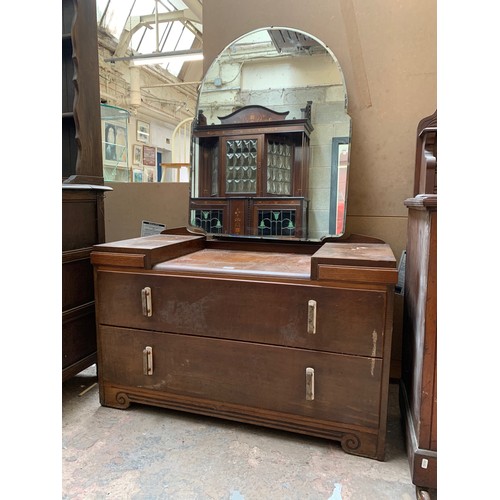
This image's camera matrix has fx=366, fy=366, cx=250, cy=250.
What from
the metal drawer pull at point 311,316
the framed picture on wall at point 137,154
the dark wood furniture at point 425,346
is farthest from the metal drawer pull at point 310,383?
the framed picture on wall at point 137,154

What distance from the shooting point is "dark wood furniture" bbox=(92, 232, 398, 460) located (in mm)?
1180

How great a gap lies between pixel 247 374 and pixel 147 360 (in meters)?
0.40

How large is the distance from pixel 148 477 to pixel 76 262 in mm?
902

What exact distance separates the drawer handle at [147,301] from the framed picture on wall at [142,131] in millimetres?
5488

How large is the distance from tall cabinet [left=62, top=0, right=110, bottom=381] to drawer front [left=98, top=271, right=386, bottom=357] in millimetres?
207

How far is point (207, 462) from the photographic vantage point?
1211mm

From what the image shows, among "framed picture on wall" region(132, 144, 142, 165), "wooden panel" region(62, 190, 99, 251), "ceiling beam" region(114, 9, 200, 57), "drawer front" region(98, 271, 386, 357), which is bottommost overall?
"drawer front" region(98, 271, 386, 357)

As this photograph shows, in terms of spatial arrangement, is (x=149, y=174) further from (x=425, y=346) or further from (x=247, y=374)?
(x=425, y=346)

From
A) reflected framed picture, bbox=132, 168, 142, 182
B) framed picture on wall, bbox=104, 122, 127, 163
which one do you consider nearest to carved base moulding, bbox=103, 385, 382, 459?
framed picture on wall, bbox=104, 122, 127, 163

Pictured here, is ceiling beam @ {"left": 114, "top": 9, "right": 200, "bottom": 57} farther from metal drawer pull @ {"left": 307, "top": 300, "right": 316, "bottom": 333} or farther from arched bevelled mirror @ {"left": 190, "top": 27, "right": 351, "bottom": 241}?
metal drawer pull @ {"left": 307, "top": 300, "right": 316, "bottom": 333}

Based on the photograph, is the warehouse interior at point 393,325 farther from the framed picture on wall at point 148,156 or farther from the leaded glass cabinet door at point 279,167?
the framed picture on wall at point 148,156

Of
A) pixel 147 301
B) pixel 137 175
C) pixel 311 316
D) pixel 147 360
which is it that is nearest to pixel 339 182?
pixel 311 316
